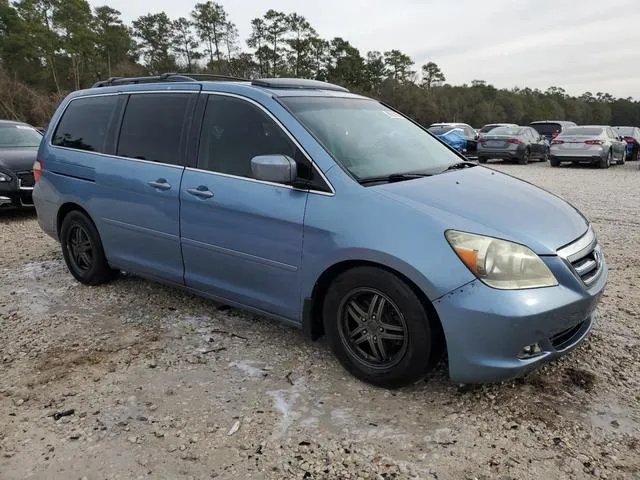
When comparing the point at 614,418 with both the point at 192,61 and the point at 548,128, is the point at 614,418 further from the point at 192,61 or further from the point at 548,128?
the point at 192,61

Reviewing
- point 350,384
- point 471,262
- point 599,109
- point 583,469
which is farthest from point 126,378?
point 599,109

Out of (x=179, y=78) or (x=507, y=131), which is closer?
(x=179, y=78)

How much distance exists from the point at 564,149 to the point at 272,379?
17.1m

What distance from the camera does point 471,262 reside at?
269cm

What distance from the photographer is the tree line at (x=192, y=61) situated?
42594 millimetres

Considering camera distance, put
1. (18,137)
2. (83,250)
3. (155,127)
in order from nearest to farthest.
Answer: (155,127), (83,250), (18,137)

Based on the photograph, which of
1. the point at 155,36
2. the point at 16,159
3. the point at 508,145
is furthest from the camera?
the point at 155,36

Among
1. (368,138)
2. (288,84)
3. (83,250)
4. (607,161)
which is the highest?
(288,84)

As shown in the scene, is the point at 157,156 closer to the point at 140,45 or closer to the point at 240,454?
the point at 240,454

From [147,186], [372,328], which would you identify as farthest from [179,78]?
[372,328]

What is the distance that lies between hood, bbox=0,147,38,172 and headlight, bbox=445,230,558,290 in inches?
289

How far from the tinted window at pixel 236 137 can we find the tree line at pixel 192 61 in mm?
31864

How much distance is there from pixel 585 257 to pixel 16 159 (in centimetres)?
837

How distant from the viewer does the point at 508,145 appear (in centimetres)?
1838
